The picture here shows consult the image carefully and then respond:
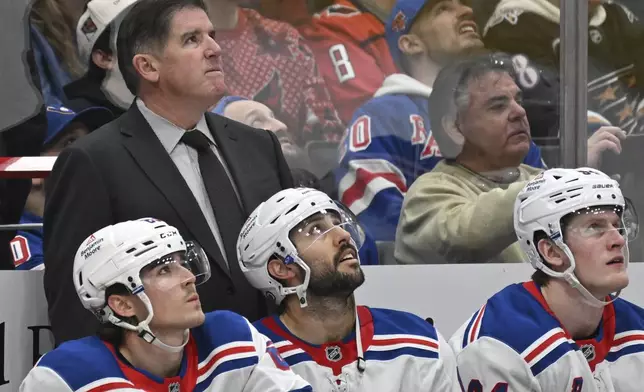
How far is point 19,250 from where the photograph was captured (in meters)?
3.56

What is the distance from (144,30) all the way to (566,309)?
129cm

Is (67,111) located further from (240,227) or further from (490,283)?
(490,283)

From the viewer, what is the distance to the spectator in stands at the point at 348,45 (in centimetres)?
382

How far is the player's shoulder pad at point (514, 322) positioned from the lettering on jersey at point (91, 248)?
914mm

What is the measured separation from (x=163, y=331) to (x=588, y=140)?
5.27 ft

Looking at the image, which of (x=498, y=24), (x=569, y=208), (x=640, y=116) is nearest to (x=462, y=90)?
(x=498, y=24)

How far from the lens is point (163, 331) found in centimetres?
281

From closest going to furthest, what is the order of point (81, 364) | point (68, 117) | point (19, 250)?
point (81, 364) → point (19, 250) → point (68, 117)

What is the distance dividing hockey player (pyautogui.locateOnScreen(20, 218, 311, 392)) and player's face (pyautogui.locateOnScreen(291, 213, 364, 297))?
26 cm

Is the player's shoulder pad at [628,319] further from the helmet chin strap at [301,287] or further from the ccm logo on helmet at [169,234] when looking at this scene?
the ccm logo on helmet at [169,234]

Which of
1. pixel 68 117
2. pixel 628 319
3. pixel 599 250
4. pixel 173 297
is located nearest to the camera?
pixel 173 297

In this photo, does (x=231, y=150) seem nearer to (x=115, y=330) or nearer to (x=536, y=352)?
(x=115, y=330)

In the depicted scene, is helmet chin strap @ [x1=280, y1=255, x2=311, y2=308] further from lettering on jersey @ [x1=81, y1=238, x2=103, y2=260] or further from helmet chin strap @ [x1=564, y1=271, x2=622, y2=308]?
helmet chin strap @ [x1=564, y1=271, x2=622, y2=308]

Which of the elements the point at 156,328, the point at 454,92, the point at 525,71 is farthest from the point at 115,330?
the point at 525,71
